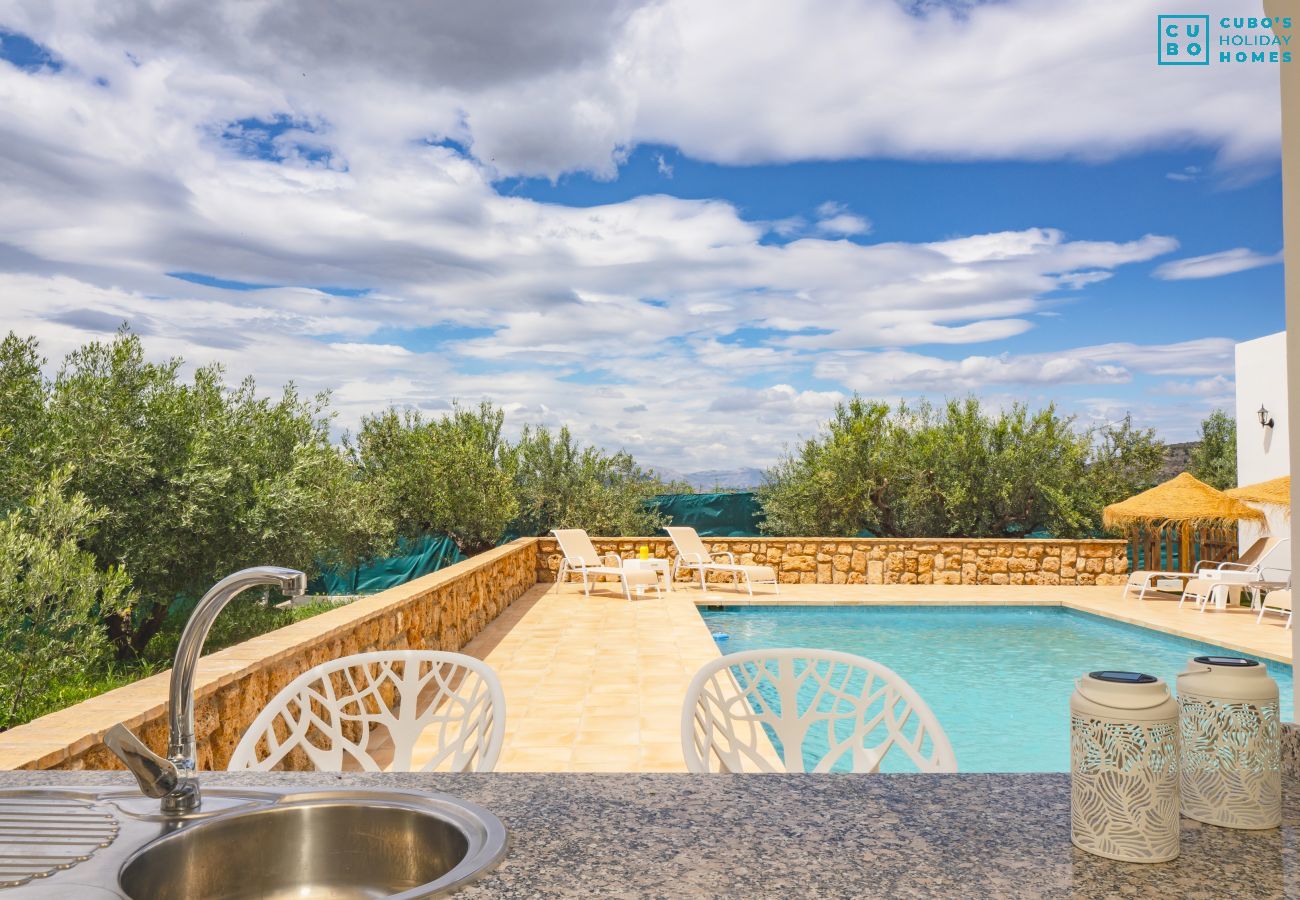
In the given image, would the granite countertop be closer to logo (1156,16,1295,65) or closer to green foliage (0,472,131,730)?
logo (1156,16,1295,65)

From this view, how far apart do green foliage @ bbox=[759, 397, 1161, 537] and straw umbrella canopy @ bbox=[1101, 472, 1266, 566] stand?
227 centimetres

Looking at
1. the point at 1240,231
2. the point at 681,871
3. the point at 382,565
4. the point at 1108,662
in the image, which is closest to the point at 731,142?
the point at 382,565

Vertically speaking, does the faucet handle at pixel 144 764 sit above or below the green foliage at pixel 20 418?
below

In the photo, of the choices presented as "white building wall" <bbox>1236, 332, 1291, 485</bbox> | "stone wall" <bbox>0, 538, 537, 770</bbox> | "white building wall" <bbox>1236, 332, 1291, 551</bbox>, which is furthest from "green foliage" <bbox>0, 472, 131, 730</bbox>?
"white building wall" <bbox>1236, 332, 1291, 485</bbox>

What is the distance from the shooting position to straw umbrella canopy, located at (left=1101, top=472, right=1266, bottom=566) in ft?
38.1

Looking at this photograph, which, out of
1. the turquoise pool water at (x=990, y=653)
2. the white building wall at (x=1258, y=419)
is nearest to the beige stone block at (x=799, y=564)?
the turquoise pool water at (x=990, y=653)

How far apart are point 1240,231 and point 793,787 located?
82.8 ft

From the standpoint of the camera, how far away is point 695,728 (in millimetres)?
2082

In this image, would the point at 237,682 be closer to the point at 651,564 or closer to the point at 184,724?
the point at 184,724

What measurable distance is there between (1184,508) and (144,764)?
42.9 feet

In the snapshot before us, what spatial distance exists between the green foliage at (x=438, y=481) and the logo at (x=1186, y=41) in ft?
37.2

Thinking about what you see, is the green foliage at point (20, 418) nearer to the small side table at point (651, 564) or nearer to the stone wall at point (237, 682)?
the stone wall at point (237, 682)

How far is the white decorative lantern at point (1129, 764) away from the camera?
1119 millimetres

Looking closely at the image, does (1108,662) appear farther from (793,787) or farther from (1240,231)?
(1240,231)
